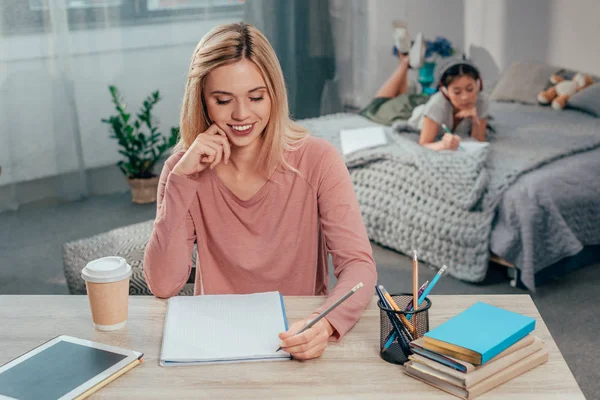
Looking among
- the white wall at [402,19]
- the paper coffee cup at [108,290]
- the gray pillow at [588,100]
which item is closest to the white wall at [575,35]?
the gray pillow at [588,100]

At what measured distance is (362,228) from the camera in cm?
156

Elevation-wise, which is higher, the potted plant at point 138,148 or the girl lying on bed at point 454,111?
the girl lying on bed at point 454,111

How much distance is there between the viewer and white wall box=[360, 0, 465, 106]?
193 inches

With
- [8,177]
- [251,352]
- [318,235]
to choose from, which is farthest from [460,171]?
[8,177]

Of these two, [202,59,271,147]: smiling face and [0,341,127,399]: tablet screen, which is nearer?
[0,341,127,399]: tablet screen

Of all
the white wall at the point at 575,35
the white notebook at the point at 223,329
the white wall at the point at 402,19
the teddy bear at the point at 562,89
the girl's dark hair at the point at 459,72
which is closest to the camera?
the white notebook at the point at 223,329

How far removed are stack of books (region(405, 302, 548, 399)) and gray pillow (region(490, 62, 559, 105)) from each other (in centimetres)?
306

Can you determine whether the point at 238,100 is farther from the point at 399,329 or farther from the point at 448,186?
the point at 448,186

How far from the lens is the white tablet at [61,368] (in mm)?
1133

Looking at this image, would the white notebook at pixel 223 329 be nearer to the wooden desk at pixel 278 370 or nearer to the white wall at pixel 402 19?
the wooden desk at pixel 278 370

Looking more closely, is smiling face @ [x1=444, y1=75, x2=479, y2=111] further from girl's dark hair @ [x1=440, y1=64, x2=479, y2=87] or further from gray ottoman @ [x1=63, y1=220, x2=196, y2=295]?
gray ottoman @ [x1=63, y1=220, x2=196, y2=295]

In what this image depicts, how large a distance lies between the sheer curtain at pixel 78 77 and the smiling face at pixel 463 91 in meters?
1.68

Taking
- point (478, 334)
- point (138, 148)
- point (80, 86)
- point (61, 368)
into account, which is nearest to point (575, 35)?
point (138, 148)

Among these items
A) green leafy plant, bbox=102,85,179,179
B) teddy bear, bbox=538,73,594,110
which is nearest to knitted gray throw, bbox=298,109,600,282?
teddy bear, bbox=538,73,594,110
